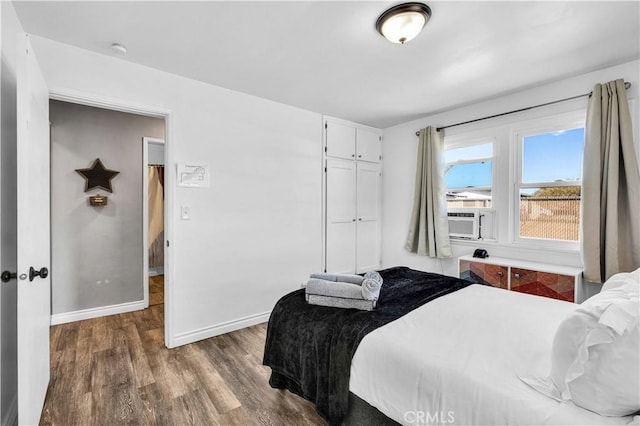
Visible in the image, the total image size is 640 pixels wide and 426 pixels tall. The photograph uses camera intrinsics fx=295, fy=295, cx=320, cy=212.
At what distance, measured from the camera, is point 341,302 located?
1.76 m

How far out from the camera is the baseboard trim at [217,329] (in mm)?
2689

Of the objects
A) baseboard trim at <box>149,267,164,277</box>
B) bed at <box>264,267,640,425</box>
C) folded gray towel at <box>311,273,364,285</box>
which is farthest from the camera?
baseboard trim at <box>149,267,164,277</box>

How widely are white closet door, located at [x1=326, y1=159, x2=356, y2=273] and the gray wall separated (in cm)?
231

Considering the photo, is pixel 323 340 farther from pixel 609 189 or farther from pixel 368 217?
pixel 368 217

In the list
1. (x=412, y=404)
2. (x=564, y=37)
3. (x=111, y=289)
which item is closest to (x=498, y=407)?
(x=412, y=404)

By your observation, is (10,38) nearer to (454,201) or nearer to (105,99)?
(105,99)

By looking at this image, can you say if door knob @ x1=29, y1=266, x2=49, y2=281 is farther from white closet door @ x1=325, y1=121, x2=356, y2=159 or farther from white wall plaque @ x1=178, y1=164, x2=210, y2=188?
white closet door @ x1=325, y1=121, x2=356, y2=159

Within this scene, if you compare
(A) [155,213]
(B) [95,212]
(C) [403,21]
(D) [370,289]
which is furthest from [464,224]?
(A) [155,213]

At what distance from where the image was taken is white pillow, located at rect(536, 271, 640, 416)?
0.87 meters

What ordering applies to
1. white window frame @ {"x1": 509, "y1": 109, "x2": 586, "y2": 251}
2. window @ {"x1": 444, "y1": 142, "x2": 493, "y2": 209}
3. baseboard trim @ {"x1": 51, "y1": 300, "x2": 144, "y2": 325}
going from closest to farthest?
1. white window frame @ {"x1": 509, "y1": 109, "x2": 586, "y2": 251}
2. baseboard trim @ {"x1": 51, "y1": 300, "x2": 144, "y2": 325}
3. window @ {"x1": 444, "y1": 142, "x2": 493, "y2": 209}

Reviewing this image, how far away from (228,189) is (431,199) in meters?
2.40

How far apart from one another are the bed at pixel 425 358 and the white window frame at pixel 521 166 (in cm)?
139

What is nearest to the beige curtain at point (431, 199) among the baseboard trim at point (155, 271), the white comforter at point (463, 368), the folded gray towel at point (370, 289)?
the white comforter at point (463, 368)

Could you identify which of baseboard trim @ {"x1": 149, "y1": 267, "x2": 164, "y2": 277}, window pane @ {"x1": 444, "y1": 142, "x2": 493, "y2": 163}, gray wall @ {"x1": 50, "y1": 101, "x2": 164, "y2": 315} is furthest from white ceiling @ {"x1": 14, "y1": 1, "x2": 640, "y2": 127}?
baseboard trim @ {"x1": 149, "y1": 267, "x2": 164, "y2": 277}
